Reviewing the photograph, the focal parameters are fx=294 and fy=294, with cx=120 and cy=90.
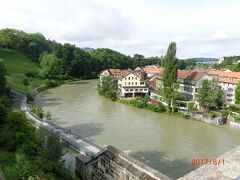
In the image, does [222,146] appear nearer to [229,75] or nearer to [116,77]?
[229,75]

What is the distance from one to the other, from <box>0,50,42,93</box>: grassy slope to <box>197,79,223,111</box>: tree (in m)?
31.5

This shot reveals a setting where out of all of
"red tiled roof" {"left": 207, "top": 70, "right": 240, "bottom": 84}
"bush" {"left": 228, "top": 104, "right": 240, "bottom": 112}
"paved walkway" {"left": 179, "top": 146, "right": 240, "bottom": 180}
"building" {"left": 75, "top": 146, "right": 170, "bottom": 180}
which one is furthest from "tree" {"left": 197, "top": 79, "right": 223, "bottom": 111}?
"paved walkway" {"left": 179, "top": 146, "right": 240, "bottom": 180}

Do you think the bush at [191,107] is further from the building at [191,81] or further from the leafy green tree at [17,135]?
the leafy green tree at [17,135]

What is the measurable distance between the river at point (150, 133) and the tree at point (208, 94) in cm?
536

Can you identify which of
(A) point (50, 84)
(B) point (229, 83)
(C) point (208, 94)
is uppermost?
(B) point (229, 83)

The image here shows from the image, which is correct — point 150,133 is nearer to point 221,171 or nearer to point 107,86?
point 221,171

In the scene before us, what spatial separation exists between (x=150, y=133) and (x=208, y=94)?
13858 millimetres

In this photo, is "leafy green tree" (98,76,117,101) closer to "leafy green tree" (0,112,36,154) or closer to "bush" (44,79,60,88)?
"bush" (44,79,60,88)

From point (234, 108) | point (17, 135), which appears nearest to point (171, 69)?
point (234, 108)

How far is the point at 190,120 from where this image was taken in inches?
1431

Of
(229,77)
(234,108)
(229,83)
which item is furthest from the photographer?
(229,77)

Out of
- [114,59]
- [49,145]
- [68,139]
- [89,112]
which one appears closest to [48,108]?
[89,112]

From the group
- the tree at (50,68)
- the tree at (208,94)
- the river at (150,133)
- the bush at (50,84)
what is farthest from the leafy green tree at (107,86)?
the tree at (50,68)

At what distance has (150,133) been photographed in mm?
30000
